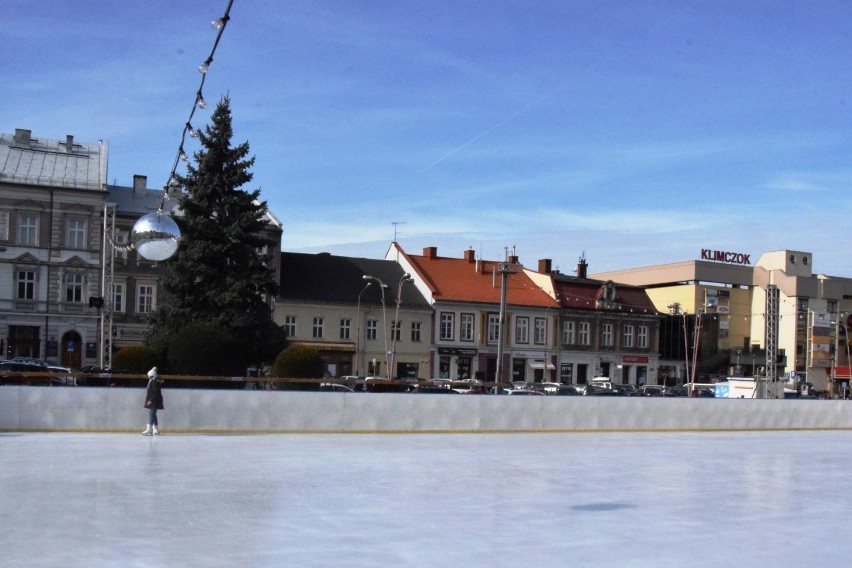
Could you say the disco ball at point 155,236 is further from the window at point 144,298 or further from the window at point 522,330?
the window at point 522,330

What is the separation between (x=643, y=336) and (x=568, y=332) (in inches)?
306

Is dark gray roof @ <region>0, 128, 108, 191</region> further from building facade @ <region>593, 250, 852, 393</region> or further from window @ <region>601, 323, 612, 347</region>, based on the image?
building facade @ <region>593, 250, 852, 393</region>

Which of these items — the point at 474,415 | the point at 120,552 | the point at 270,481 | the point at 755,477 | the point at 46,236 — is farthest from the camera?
the point at 46,236

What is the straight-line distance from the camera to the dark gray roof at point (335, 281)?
64.7m

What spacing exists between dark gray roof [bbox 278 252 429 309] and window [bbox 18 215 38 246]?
1488 cm

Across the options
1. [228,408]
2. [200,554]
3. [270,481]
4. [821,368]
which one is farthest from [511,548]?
[821,368]

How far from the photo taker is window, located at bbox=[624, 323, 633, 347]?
76.2m

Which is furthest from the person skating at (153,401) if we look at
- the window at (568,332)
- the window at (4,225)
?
the window at (568,332)

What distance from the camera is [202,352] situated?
4066 centimetres

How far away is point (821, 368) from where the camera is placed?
90062mm

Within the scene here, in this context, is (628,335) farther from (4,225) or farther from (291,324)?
(4,225)

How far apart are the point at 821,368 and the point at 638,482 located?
7954 centimetres

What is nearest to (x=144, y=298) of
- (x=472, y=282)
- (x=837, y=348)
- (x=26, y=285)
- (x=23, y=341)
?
(x=26, y=285)

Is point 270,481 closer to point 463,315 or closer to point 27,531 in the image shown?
point 27,531
